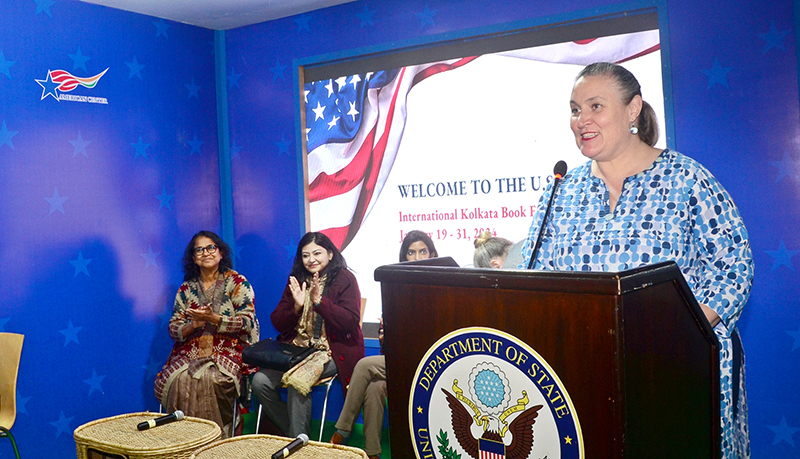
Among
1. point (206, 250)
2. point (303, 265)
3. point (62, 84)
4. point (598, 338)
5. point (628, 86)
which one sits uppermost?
point (62, 84)

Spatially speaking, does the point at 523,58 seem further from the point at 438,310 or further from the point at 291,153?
the point at 438,310

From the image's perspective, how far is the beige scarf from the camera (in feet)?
12.3

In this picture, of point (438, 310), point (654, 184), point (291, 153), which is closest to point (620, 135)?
point (654, 184)

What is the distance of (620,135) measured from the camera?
7.25ft

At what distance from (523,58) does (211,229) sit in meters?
2.70

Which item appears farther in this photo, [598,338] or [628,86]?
[628,86]

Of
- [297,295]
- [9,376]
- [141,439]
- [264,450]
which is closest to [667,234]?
[264,450]

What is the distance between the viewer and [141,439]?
8.54 ft

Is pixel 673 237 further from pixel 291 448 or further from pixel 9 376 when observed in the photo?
pixel 9 376

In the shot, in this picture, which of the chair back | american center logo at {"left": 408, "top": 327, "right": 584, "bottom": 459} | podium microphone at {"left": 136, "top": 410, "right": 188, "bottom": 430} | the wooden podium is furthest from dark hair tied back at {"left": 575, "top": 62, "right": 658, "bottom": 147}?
the chair back

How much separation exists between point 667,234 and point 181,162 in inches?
157

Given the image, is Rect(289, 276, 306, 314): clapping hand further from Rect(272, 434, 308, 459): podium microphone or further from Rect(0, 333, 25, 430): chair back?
Rect(272, 434, 308, 459): podium microphone

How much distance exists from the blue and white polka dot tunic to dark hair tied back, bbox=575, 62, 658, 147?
0.34 metres

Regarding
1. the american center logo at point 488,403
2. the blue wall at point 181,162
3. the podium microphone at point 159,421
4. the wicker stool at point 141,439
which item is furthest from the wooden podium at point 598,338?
the blue wall at point 181,162
